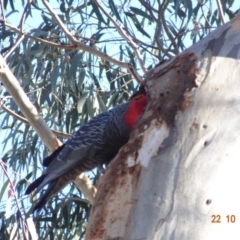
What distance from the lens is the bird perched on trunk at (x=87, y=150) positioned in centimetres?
241

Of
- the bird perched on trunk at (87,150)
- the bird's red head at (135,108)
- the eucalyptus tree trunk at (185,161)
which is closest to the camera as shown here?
the eucalyptus tree trunk at (185,161)

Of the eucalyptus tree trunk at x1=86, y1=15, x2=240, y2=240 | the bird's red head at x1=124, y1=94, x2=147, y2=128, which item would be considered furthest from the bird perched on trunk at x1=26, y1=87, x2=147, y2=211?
the eucalyptus tree trunk at x1=86, y1=15, x2=240, y2=240

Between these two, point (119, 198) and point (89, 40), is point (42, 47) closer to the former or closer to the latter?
point (89, 40)

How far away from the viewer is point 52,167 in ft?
8.09

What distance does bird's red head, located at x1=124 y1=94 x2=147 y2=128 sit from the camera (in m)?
2.17

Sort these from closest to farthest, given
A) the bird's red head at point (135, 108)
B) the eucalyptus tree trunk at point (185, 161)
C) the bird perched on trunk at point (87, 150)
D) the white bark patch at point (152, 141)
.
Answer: the eucalyptus tree trunk at point (185, 161) < the white bark patch at point (152, 141) < the bird's red head at point (135, 108) < the bird perched on trunk at point (87, 150)

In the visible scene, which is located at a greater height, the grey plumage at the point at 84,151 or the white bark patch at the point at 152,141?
the grey plumage at the point at 84,151

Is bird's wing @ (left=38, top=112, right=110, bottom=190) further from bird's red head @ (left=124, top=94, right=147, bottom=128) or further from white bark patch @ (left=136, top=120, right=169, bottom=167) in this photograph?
white bark patch @ (left=136, top=120, right=169, bottom=167)

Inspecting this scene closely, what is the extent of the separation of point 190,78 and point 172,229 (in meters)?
0.43

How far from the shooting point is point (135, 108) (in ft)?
7.49

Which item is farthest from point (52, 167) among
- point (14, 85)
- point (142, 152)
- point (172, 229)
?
point (172, 229)

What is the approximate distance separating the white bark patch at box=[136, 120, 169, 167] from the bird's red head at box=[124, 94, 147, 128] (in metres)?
0.43

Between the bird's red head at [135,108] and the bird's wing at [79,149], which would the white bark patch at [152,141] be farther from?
the bird's wing at [79,149]

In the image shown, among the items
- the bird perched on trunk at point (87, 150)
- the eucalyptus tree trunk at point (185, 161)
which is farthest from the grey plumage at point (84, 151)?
the eucalyptus tree trunk at point (185, 161)
